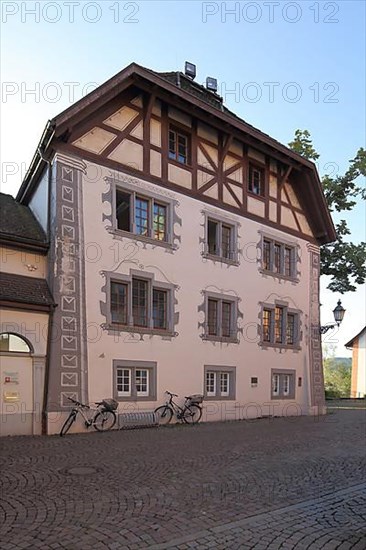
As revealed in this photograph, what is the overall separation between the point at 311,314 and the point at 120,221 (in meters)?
11.0

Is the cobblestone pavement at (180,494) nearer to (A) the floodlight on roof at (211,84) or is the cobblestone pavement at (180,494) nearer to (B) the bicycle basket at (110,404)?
(B) the bicycle basket at (110,404)

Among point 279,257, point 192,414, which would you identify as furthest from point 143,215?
point 279,257

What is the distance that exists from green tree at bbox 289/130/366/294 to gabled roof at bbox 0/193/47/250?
1571 cm

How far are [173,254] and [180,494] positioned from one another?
1123cm

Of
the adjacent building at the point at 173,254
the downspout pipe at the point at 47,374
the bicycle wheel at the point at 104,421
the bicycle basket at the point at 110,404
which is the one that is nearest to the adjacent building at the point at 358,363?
the adjacent building at the point at 173,254

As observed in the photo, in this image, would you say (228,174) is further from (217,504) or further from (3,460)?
(217,504)

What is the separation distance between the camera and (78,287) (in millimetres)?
14805

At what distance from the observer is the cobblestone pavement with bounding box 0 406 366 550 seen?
5344mm

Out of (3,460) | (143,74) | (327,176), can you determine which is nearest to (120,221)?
(143,74)

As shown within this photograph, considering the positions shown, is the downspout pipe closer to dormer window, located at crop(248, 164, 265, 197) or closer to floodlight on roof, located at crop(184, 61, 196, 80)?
dormer window, located at crop(248, 164, 265, 197)

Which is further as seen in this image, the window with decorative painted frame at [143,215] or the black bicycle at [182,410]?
the window with decorative painted frame at [143,215]

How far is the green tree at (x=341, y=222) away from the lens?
87.6 feet

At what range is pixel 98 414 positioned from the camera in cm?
1453

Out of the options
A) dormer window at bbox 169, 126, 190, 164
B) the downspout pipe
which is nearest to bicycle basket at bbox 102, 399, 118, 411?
the downspout pipe
